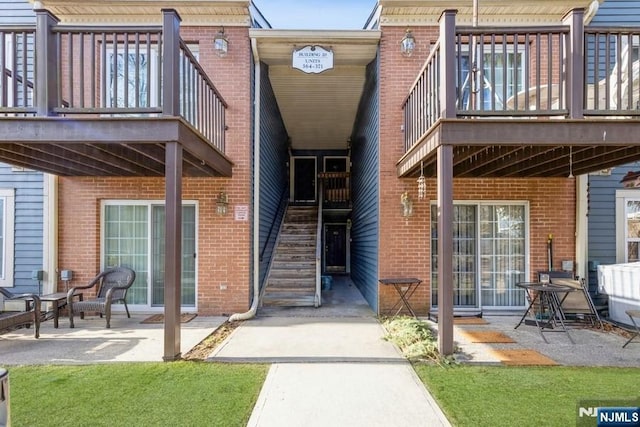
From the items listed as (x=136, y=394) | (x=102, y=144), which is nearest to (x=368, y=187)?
(x=102, y=144)

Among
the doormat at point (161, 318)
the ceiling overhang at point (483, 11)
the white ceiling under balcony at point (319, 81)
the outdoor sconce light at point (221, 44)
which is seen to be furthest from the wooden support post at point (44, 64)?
the ceiling overhang at point (483, 11)

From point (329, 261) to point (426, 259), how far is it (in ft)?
21.2

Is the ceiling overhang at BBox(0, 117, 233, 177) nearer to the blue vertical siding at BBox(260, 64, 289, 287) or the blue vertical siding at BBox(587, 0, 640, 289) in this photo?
the blue vertical siding at BBox(260, 64, 289, 287)

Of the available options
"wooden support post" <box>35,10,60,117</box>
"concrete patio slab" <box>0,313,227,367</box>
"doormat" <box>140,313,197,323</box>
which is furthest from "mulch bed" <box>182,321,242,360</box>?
"wooden support post" <box>35,10,60,117</box>

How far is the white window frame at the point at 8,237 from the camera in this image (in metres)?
6.59

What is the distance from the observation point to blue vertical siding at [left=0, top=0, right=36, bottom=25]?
6793 mm

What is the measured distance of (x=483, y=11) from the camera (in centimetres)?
628

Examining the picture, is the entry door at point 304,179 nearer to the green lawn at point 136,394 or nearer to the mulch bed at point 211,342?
the mulch bed at point 211,342

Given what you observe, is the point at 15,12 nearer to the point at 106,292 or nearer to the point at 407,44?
the point at 106,292

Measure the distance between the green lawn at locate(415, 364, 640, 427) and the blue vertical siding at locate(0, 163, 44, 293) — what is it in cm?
670

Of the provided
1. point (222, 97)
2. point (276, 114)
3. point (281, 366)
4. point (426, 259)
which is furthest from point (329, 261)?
point (281, 366)

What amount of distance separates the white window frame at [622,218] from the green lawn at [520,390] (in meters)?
3.65

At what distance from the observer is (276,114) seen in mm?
9266

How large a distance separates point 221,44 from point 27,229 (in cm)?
474
